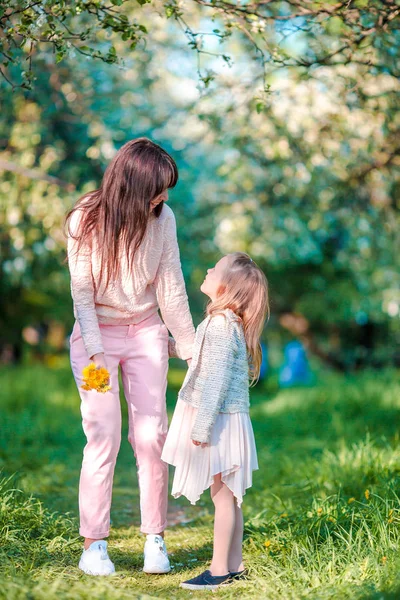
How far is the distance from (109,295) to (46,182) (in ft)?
14.5

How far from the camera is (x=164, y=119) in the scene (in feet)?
31.8

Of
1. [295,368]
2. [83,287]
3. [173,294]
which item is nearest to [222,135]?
[173,294]

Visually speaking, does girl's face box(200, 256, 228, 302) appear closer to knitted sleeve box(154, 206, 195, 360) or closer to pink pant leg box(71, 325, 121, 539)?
knitted sleeve box(154, 206, 195, 360)

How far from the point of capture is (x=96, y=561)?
3316mm

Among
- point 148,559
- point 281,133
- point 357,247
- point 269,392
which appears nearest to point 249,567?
point 148,559

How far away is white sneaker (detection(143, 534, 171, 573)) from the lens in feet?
11.2

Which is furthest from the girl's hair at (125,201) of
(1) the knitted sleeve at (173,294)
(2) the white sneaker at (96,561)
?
(2) the white sneaker at (96,561)

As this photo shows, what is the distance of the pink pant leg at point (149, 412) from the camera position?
3.50 m

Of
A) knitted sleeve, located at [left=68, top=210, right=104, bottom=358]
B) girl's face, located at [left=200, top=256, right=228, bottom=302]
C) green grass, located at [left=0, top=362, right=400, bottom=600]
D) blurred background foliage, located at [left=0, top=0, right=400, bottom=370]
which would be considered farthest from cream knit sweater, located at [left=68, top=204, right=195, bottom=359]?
blurred background foliage, located at [left=0, top=0, right=400, bottom=370]

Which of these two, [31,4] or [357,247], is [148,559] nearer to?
[31,4]

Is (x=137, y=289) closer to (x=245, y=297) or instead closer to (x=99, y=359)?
(x=99, y=359)

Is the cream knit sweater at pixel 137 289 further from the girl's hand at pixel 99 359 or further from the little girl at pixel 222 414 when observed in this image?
the little girl at pixel 222 414

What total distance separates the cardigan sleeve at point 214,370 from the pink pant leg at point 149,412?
27 cm

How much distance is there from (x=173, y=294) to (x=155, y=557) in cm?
118
